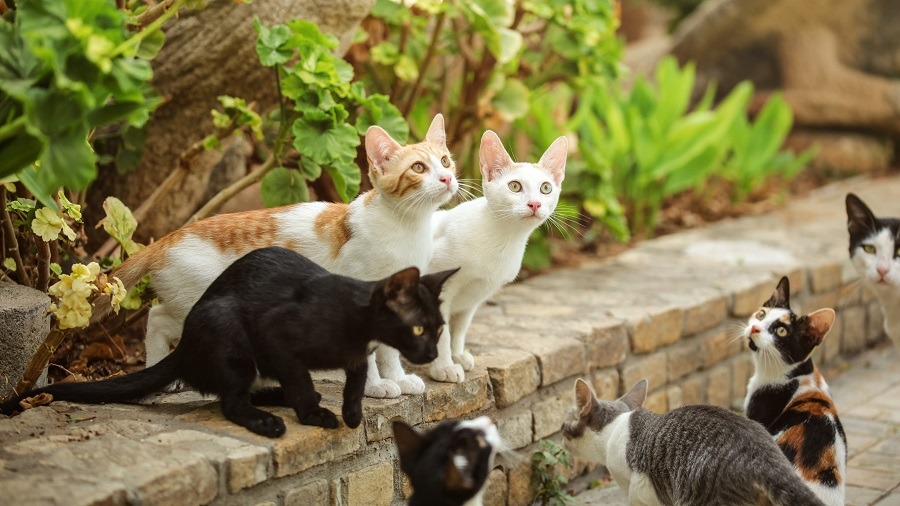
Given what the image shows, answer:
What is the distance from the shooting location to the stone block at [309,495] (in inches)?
109

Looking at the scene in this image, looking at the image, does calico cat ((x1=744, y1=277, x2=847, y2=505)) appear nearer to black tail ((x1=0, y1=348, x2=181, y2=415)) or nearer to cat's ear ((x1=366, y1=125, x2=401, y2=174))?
cat's ear ((x1=366, y1=125, x2=401, y2=174))

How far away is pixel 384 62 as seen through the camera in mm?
4551

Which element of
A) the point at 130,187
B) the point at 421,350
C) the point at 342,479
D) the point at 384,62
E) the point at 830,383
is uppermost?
the point at 384,62

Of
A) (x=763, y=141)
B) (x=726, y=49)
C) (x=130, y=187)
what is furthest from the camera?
(x=726, y=49)

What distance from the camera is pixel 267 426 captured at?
273cm

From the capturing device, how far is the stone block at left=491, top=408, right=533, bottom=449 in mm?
3570

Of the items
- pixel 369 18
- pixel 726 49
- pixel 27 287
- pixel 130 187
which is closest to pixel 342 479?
pixel 27 287

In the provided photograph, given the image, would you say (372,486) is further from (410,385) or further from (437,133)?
(437,133)

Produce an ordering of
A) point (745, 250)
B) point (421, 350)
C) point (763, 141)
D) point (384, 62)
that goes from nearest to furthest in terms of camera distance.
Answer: point (421, 350), point (384, 62), point (745, 250), point (763, 141)

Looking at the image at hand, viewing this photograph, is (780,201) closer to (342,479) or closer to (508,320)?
(508,320)

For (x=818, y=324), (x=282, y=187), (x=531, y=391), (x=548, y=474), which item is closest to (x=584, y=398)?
(x=531, y=391)

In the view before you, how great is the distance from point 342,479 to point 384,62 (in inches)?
89.1

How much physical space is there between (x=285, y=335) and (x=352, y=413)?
32cm

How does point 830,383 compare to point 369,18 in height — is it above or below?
below
